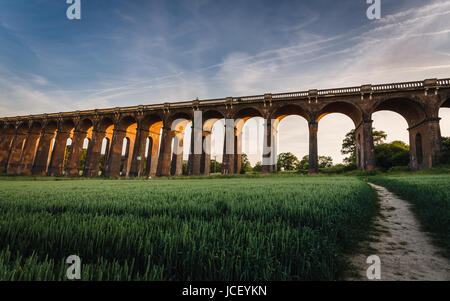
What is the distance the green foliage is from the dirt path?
114 ft

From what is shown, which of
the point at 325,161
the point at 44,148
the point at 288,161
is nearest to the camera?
the point at 44,148

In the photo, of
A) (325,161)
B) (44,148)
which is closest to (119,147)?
(44,148)

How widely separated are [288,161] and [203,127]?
54805 millimetres

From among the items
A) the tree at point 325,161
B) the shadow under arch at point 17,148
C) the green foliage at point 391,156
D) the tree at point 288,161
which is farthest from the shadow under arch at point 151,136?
the tree at point 325,161

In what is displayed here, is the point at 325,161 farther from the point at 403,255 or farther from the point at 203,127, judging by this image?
the point at 403,255

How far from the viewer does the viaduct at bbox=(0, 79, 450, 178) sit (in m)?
20.9

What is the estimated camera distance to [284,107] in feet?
85.3

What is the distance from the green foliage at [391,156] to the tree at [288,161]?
4203 centimetres

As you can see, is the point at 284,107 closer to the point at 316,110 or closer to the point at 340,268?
the point at 316,110

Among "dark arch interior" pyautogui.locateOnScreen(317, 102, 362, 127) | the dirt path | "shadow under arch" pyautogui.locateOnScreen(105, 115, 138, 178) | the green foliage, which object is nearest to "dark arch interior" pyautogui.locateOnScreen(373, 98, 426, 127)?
"dark arch interior" pyautogui.locateOnScreen(317, 102, 362, 127)

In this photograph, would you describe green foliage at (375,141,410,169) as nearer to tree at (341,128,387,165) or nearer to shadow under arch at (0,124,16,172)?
tree at (341,128,387,165)

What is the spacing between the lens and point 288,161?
76.2 metres
